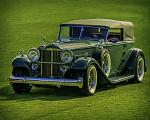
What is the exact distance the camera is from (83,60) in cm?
1122

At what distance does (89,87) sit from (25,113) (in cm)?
243

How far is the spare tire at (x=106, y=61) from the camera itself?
1219 cm

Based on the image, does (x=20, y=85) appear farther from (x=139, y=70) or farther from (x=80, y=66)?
(x=139, y=70)

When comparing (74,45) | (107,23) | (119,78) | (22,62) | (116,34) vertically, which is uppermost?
A: (107,23)

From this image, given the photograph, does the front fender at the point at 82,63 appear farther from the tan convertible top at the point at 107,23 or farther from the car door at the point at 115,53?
the tan convertible top at the point at 107,23

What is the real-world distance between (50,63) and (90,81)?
3.17ft

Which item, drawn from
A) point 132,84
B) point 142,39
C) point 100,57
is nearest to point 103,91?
point 100,57

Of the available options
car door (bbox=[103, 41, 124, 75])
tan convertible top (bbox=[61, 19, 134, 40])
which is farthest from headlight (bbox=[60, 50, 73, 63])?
tan convertible top (bbox=[61, 19, 134, 40])

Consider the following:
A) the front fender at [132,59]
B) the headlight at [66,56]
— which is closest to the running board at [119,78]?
the front fender at [132,59]

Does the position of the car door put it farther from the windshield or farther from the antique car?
the windshield

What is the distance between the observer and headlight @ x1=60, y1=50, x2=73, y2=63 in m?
11.3

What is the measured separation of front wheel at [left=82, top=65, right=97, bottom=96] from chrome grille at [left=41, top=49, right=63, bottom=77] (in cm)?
67

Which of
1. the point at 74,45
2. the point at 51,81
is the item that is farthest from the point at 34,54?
the point at 74,45

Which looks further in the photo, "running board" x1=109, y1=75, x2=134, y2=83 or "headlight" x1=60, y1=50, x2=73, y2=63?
"running board" x1=109, y1=75, x2=134, y2=83
